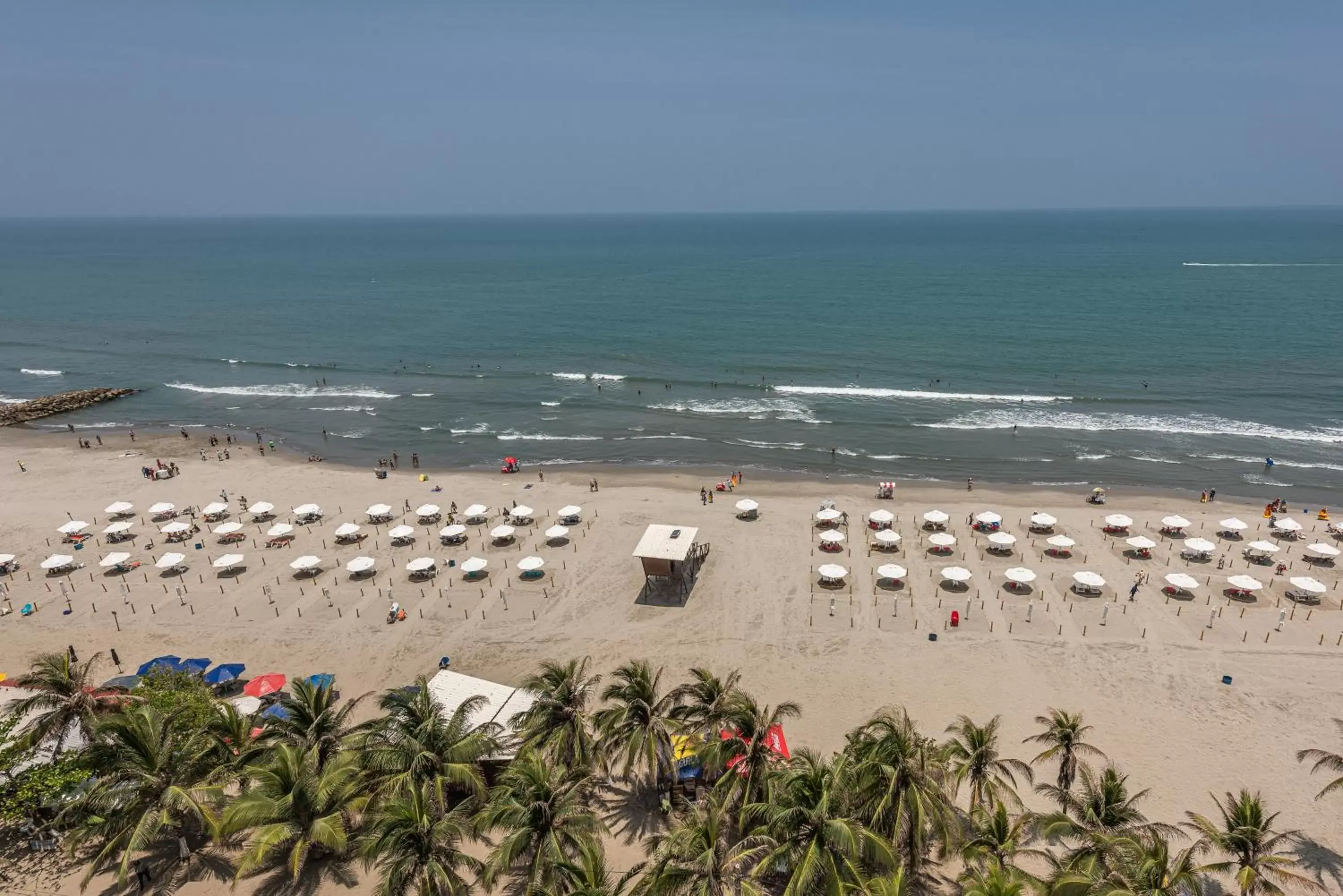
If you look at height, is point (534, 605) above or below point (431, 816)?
below

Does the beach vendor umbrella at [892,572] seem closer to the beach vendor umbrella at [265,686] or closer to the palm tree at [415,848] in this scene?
the palm tree at [415,848]

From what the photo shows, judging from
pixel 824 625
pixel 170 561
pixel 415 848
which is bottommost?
pixel 824 625

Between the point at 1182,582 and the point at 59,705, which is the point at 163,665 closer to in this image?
the point at 59,705

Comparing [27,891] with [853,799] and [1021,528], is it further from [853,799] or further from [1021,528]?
[1021,528]

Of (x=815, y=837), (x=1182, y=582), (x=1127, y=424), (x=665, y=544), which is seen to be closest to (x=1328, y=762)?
(x=815, y=837)

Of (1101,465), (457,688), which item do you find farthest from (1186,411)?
(457,688)
